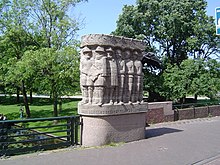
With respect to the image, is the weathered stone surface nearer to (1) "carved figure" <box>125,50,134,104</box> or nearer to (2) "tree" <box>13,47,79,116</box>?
(1) "carved figure" <box>125,50,134,104</box>

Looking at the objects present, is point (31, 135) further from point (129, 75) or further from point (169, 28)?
point (169, 28)

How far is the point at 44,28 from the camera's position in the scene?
20.2 meters

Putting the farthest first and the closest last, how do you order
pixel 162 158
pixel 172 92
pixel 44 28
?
1. pixel 172 92
2. pixel 44 28
3. pixel 162 158

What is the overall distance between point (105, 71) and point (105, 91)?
714 millimetres

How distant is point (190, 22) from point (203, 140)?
1734 centimetres

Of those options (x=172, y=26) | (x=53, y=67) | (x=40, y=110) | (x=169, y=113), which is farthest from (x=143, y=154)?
(x=40, y=110)

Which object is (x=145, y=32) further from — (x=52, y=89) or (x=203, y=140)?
(x=203, y=140)

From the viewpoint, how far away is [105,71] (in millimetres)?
9398

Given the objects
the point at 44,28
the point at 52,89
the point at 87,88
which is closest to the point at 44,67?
the point at 52,89

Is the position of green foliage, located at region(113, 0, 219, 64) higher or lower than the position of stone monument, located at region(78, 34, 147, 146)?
higher

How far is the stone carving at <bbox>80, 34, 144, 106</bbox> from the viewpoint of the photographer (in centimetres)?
944

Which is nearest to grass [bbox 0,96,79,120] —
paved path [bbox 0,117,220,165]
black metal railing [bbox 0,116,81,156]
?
black metal railing [bbox 0,116,81,156]

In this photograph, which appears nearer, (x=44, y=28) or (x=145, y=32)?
(x=44, y=28)

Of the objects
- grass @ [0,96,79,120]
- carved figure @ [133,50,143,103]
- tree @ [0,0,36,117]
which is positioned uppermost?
tree @ [0,0,36,117]
